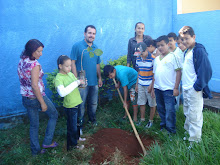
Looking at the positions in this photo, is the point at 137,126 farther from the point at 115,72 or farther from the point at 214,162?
the point at 214,162

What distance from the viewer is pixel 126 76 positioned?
3961 mm

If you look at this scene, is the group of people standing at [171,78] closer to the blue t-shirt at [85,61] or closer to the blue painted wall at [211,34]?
the blue t-shirt at [85,61]

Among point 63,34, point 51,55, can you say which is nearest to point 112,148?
point 51,55

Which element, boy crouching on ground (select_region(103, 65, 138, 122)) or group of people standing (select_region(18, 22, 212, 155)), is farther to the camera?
boy crouching on ground (select_region(103, 65, 138, 122))

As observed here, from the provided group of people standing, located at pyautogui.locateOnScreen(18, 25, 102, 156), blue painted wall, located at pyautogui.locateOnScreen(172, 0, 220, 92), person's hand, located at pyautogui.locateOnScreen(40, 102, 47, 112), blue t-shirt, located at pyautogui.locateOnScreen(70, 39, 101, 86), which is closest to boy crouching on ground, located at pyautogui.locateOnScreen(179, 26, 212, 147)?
group of people standing, located at pyautogui.locateOnScreen(18, 25, 102, 156)

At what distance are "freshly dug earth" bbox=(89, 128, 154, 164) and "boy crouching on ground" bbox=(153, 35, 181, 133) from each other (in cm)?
58

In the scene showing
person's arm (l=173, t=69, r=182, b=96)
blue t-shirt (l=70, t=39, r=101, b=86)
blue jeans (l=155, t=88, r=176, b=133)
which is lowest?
blue jeans (l=155, t=88, r=176, b=133)

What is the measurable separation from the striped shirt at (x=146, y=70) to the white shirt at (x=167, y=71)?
14.7 inches

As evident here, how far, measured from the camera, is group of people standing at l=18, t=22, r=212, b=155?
8.89 ft

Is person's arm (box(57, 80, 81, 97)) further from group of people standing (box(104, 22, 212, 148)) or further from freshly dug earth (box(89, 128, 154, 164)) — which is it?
group of people standing (box(104, 22, 212, 148))

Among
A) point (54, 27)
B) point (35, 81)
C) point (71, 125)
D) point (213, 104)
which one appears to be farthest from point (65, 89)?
point (213, 104)

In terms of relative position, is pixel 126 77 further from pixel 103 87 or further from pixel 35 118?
pixel 35 118

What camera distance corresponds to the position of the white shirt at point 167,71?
3.17 metres

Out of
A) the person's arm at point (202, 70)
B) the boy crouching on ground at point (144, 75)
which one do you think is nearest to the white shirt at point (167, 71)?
the boy crouching on ground at point (144, 75)
